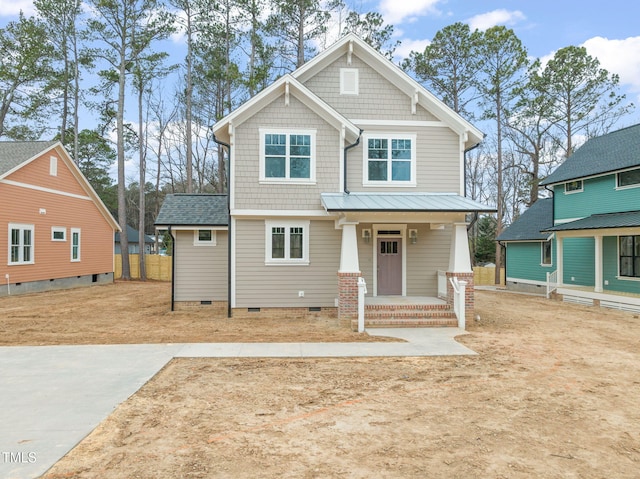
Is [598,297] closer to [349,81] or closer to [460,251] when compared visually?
[460,251]

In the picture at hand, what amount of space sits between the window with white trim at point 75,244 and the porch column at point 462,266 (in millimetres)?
19465

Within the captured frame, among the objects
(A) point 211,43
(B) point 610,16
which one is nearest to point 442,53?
(B) point 610,16

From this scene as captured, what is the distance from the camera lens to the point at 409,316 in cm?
1100

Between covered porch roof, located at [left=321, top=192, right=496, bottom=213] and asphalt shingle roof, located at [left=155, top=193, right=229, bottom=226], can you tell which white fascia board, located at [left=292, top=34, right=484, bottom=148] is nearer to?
covered porch roof, located at [left=321, top=192, right=496, bottom=213]

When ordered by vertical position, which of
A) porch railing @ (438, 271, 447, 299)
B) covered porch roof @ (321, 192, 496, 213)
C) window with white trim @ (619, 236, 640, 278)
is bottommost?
porch railing @ (438, 271, 447, 299)

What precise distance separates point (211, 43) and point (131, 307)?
18414mm

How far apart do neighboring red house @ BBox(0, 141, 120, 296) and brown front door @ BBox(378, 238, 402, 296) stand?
15.6 meters

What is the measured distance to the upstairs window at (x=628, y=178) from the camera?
50.5 feet

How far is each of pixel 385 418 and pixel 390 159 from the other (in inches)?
366

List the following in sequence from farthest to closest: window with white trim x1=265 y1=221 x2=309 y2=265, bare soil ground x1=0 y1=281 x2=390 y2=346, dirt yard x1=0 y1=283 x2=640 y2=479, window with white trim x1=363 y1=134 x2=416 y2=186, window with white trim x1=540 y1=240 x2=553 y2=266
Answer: window with white trim x1=540 y1=240 x2=553 y2=266, window with white trim x1=363 y1=134 x2=416 y2=186, window with white trim x1=265 y1=221 x2=309 y2=265, bare soil ground x1=0 y1=281 x2=390 y2=346, dirt yard x1=0 y1=283 x2=640 y2=479

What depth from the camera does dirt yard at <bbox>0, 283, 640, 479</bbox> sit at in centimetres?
383

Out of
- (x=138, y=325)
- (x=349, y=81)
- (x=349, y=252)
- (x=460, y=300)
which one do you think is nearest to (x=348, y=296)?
(x=349, y=252)

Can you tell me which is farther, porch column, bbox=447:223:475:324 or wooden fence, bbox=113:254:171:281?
wooden fence, bbox=113:254:171:281

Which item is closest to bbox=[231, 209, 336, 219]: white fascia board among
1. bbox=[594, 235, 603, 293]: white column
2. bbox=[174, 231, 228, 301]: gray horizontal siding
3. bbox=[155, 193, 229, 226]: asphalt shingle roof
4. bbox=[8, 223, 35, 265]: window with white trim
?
bbox=[155, 193, 229, 226]: asphalt shingle roof
